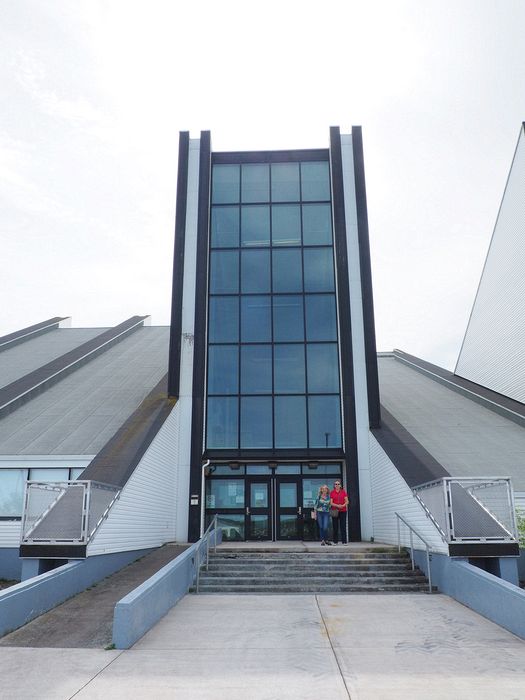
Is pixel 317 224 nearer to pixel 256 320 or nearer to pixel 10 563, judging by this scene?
pixel 256 320

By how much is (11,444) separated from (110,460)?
429 cm

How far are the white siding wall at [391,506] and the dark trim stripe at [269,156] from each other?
10699 millimetres

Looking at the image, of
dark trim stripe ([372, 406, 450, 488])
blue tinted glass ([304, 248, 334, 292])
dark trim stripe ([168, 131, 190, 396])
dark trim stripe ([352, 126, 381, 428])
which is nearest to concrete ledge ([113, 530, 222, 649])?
dark trim stripe ([372, 406, 450, 488])

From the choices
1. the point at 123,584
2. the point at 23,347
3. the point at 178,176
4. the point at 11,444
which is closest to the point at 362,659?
the point at 123,584

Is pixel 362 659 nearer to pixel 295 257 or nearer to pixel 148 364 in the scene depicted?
pixel 295 257

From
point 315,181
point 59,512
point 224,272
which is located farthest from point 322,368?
point 59,512

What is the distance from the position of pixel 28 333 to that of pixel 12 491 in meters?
17.6

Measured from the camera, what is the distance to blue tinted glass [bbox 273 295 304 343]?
20297 mm

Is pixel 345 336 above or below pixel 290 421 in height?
above

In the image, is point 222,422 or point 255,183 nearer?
point 222,422

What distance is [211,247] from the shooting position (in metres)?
21.5

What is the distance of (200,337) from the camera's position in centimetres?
2031

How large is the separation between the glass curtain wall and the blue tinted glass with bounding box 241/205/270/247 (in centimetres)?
4

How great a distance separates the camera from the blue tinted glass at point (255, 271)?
20.9 metres
